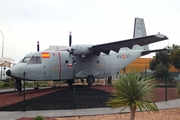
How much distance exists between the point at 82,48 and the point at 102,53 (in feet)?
11.8

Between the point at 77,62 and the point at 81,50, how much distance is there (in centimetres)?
163

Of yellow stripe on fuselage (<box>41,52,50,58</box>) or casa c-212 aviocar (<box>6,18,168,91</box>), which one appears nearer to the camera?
casa c-212 aviocar (<box>6,18,168,91</box>)

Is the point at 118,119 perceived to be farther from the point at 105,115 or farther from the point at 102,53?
the point at 102,53

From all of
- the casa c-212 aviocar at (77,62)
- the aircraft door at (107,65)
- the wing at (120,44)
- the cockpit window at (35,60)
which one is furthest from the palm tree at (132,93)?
the aircraft door at (107,65)

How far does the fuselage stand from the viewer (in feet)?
55.9

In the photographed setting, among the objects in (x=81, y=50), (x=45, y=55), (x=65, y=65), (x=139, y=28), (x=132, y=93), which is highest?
(x=139, y=28)

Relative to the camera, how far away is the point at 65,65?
63.2ft

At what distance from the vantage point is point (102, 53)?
21.9 m

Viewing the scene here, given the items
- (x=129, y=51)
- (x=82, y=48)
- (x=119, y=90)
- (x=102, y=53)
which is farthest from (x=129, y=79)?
(x=129, y=51)

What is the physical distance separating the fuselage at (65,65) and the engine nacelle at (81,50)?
1108mm

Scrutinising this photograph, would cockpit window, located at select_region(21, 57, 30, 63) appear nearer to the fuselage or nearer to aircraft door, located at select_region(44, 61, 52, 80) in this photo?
the fuselage

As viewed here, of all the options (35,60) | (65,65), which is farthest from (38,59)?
(65,65)

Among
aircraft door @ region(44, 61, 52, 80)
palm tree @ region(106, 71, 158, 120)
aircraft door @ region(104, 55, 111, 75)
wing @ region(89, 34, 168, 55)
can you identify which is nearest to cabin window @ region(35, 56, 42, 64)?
aircraft door @ region(44, 61, 52, 80)

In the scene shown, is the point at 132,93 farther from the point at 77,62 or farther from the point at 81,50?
the point at 77,62
